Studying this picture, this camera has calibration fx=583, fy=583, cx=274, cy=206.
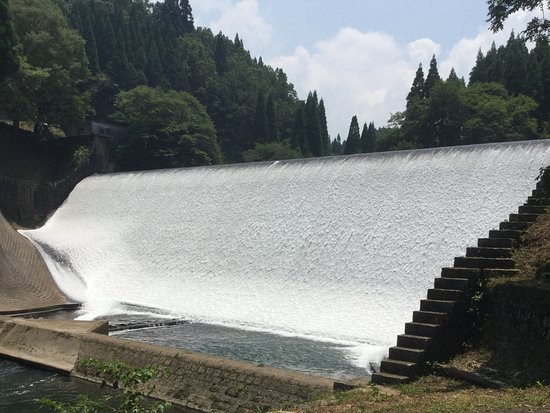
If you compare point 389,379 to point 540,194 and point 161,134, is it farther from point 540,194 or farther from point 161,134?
point 161,134

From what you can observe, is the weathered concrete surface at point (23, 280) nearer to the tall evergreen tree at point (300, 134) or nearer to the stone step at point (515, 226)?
the stone step at point (515, 226)

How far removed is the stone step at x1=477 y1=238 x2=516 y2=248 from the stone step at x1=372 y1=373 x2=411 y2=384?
224 centimetres

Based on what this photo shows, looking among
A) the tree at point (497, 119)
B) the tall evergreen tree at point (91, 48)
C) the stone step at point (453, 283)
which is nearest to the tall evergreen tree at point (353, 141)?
the tree at point (497, 119)

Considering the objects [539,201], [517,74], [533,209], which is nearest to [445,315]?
[533,209]

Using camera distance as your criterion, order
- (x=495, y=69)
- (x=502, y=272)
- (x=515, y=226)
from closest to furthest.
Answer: (x=502, y=272) < (x=515, y=226) < (x=495, y=69)

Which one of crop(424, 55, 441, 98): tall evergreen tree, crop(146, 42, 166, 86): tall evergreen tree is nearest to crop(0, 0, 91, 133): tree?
crop(146, 42, 166, 86): tall evergreen tree

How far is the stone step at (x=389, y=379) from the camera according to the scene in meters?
6.37

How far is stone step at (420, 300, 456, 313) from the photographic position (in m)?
6.90

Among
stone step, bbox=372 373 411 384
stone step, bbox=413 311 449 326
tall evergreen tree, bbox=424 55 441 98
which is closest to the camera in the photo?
stone step, bbox=372 373 411 384

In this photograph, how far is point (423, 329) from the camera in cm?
681

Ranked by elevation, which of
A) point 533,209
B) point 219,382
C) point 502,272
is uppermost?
point 533,209

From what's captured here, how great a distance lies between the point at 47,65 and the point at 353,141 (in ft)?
110

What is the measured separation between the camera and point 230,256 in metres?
16.6

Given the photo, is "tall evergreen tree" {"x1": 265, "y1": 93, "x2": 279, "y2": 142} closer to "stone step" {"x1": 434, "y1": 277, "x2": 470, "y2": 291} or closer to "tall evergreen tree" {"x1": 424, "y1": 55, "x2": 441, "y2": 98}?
"tall evergreen tree" {"x1": 424, "y1": 55, "x2": 441, "y2": 98}
